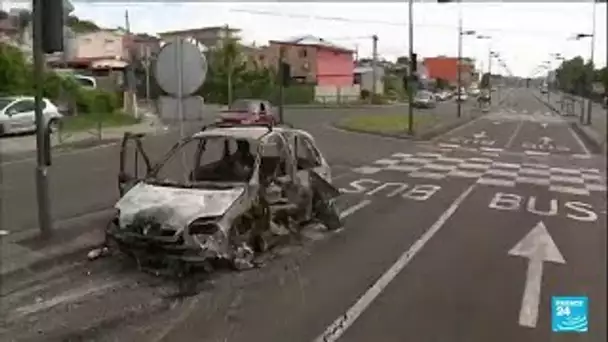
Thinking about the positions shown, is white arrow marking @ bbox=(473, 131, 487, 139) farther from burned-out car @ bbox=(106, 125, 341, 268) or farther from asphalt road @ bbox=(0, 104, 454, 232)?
burned-out car @ bbox=(106, 125, 341, 268)

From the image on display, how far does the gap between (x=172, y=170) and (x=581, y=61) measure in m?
6.58

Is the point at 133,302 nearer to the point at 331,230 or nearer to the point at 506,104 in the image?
the point at 331,230

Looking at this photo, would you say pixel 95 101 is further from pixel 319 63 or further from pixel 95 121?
pixel 319 63

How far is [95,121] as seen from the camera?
1072 inches

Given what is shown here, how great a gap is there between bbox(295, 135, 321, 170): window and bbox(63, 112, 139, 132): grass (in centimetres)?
1668

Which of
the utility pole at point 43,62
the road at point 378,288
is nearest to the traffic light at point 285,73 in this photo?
the road at point 378,288

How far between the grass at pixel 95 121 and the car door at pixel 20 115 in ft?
4.07

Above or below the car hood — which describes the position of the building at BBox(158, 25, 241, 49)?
above

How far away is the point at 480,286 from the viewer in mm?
6805

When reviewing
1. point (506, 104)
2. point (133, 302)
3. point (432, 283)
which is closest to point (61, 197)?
point (133, 302)

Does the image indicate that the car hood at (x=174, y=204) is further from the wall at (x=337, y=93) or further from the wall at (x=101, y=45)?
the wall at (x=101, y=45)

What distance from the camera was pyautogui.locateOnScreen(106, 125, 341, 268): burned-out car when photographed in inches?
277

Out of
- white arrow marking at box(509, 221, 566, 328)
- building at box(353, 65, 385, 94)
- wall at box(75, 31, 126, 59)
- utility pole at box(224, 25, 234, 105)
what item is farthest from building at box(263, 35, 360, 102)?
wall at box(75, 31, 126, 59)

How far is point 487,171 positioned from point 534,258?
10.4 metres
